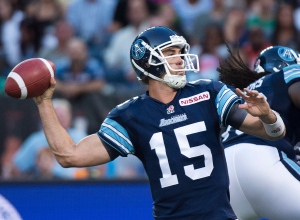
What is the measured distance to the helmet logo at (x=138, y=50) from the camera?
4652mm

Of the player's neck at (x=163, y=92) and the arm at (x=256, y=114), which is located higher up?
the player's neck at (x=163, y=92)

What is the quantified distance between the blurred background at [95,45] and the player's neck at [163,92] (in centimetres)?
312

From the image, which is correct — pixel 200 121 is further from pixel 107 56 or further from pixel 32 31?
pixel 32 31

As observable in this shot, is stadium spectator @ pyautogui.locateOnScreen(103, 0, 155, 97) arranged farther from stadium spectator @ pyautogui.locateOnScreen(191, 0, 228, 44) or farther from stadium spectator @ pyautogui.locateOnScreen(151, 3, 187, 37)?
stadium spectator @ pyautogui.locateOnScreen(191, 0, 228, 44)

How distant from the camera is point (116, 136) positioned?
4527 mm

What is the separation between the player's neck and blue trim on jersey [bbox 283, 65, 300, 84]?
904 mm

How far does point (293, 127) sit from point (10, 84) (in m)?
1.99

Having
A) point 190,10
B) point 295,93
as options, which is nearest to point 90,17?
point 190,10

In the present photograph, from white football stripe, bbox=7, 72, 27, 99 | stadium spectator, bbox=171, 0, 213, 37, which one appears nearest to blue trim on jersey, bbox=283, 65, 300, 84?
white football stripe, bbox=7, 72, 27, 99

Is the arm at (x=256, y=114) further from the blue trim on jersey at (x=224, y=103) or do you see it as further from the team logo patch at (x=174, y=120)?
the team logo patch at (x=174, y=120)

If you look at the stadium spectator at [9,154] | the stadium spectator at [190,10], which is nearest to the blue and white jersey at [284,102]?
the stadium spectator at [9,154]

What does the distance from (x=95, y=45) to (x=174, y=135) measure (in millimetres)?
5874

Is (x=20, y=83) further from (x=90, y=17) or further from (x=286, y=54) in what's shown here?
(x=90, y=17)

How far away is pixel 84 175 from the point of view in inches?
306
